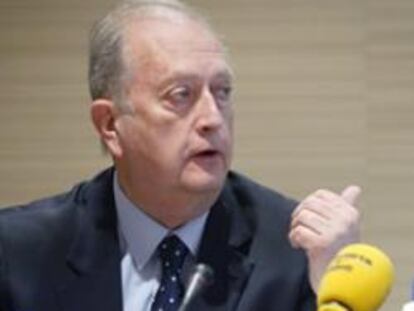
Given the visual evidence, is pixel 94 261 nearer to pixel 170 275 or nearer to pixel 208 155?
pixel 170 275

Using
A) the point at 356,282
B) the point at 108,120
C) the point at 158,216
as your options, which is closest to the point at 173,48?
the point at 108,120

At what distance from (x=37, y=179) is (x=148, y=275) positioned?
1.20 metres

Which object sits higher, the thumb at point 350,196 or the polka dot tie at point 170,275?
the thumb at point 350,196

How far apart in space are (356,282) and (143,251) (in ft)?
2.24

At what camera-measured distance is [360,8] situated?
107 inches

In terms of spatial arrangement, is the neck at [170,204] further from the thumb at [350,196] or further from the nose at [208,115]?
the thumb at [350,196]

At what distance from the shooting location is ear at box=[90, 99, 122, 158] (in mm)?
1785

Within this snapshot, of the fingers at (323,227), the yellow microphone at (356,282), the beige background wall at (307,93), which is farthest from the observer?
the beige background wall at (307,93)

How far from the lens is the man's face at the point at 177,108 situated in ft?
5.42

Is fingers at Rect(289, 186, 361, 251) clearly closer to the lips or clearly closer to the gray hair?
the lips

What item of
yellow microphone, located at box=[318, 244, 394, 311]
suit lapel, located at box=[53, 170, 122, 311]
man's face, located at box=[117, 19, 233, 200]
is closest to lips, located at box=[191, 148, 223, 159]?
man's face, located at box=[117, 19, 233, 200]

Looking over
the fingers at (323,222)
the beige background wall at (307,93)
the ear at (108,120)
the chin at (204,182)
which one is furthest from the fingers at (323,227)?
the beige background wall at (307,93)

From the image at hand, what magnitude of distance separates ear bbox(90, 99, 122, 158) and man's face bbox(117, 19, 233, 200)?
0.11 feet

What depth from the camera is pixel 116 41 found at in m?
1.75
